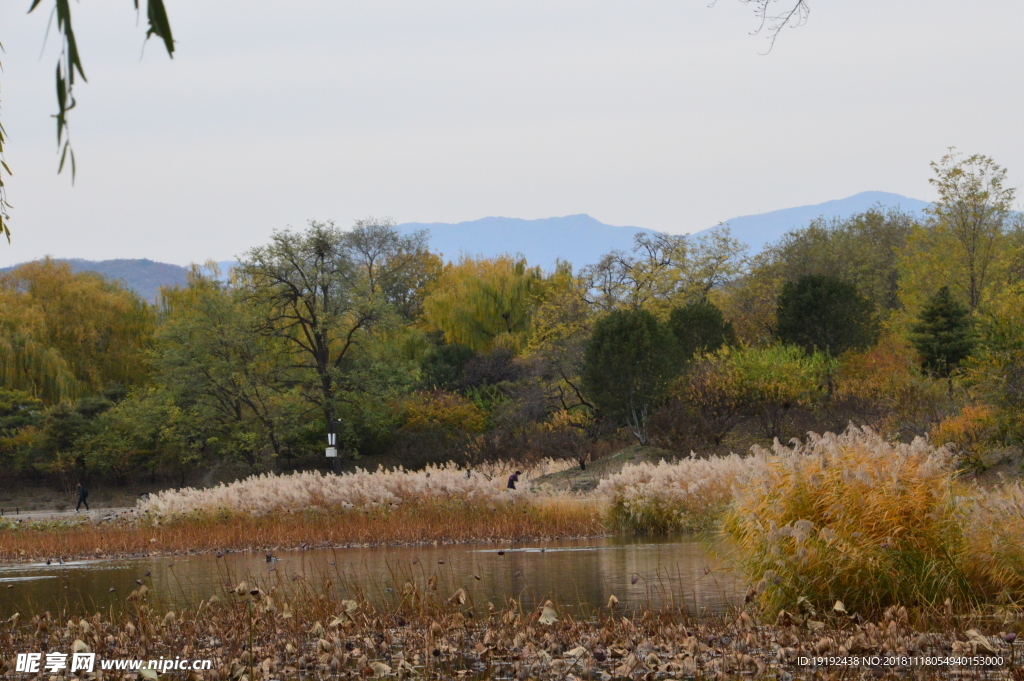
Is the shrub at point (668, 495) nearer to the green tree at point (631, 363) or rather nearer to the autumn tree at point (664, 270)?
the green tree at point (631, 363)

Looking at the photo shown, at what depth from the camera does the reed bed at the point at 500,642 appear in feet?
23.1

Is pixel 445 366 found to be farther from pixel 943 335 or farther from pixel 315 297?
pixel 943 335

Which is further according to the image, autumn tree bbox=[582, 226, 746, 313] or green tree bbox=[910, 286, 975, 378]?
autumn tree bbox=[582, 226, 746, 313]

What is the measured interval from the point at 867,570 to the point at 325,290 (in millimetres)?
36638

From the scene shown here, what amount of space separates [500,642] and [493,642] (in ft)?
0.27

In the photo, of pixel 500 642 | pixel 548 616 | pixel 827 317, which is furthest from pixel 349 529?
pixel 827 317

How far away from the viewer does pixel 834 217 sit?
68.8 m

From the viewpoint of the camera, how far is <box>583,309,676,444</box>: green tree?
33344mm

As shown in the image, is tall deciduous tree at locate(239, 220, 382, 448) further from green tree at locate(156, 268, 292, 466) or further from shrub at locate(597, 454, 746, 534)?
shrub at locate(597, 454, 746, 534)

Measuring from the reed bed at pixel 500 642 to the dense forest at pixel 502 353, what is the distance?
59.1 feet

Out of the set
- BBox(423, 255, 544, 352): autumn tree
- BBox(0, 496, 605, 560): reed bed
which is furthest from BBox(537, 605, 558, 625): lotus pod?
BBox(423, 255, 544, 352): autumn tree

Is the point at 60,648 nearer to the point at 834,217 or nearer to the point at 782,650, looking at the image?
the point at 782,650

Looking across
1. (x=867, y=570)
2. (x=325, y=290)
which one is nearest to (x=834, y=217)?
(x=325, y=290)

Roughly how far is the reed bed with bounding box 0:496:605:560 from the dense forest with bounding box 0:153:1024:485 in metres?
9.23
